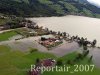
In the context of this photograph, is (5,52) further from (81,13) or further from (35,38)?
(81,13)

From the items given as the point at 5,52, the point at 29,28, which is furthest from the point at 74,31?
the point at 5,52

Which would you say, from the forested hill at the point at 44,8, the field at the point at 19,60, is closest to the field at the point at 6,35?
the field at the point at 19,60

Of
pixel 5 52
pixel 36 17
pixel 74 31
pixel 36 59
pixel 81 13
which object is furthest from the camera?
pixel 81 13

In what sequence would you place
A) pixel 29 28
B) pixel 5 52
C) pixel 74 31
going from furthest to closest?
pixel 74 31 → pixel 29 28 → pixel 5 52

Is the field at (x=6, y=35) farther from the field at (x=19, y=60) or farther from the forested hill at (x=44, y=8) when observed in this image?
the forested hill at (x=44, y=8)

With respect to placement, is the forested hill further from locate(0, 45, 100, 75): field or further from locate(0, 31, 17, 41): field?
locate(0, 45, 100, 75): field

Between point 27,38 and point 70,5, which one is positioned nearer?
point 27,38
